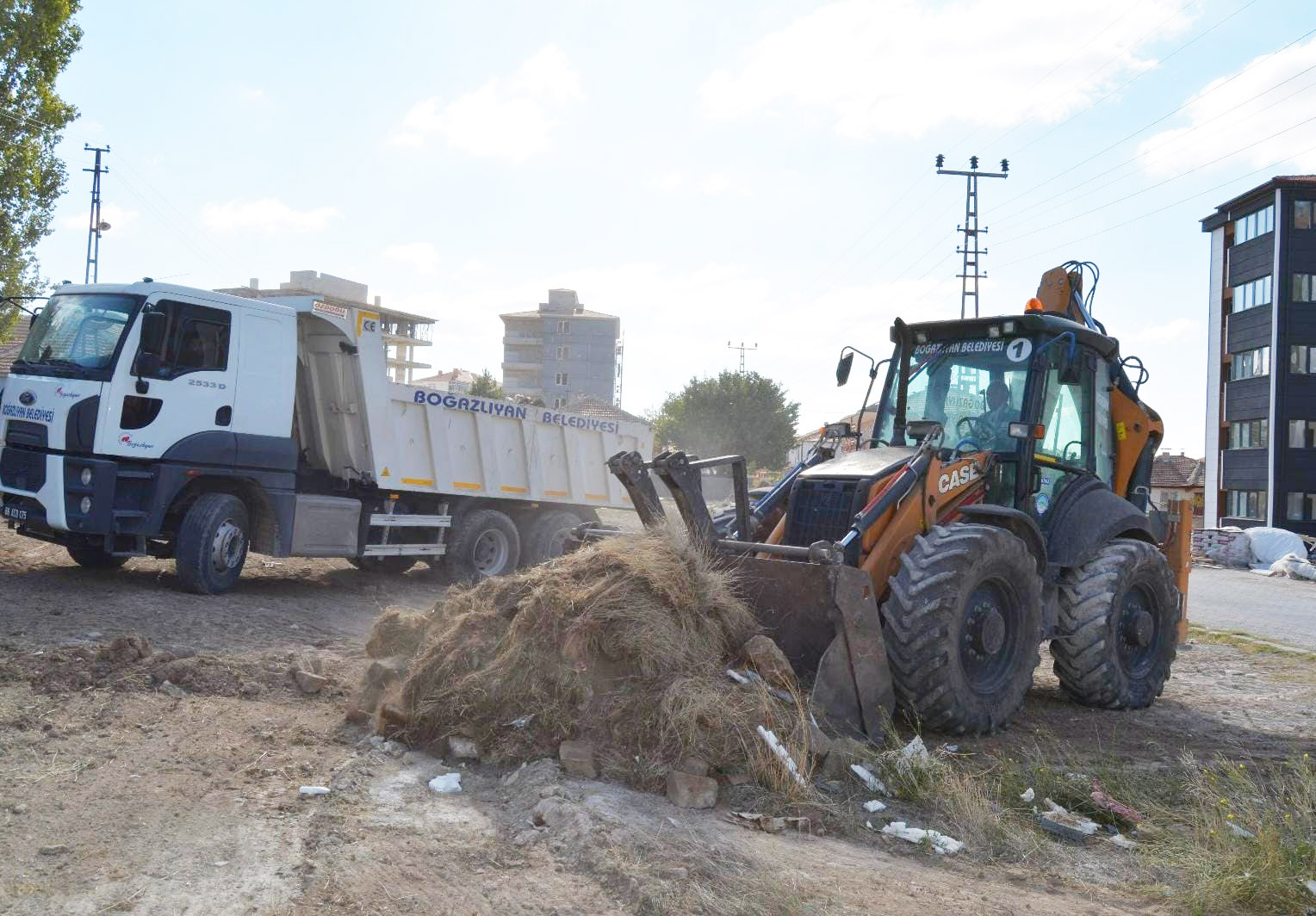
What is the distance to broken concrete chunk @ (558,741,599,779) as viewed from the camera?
516cm

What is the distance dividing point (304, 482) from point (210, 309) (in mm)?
2380

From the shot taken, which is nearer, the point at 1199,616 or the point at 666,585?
the point at 666,585

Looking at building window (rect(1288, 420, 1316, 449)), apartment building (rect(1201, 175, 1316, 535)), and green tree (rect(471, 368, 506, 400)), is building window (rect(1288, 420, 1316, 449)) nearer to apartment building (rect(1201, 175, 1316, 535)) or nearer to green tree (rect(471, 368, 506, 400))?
apartment building (rect(1201, 175, 1316, 535))

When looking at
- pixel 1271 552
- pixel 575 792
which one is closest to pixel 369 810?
pixel 575 792

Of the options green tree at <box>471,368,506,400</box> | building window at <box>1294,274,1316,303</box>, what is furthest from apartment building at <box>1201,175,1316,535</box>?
green tree at <box>471,368,506,400</box>

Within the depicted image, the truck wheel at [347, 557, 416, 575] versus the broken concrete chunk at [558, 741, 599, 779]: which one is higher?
the truck wheel at [347, 557, 416, 575]

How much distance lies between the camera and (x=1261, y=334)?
42469 millimetres

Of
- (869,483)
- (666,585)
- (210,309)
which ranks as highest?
(210,309)

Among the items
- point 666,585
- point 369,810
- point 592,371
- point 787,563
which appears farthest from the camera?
point 592,371

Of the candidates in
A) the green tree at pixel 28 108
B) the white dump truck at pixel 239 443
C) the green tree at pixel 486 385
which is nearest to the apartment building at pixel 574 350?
the green tree at pixel 486 385

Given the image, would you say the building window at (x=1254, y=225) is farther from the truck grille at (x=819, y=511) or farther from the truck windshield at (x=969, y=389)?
the truck grille at (x=819, y=511)

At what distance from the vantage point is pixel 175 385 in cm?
1008

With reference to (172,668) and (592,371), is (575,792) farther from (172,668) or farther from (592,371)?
(592,371)

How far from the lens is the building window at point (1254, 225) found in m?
41.9
